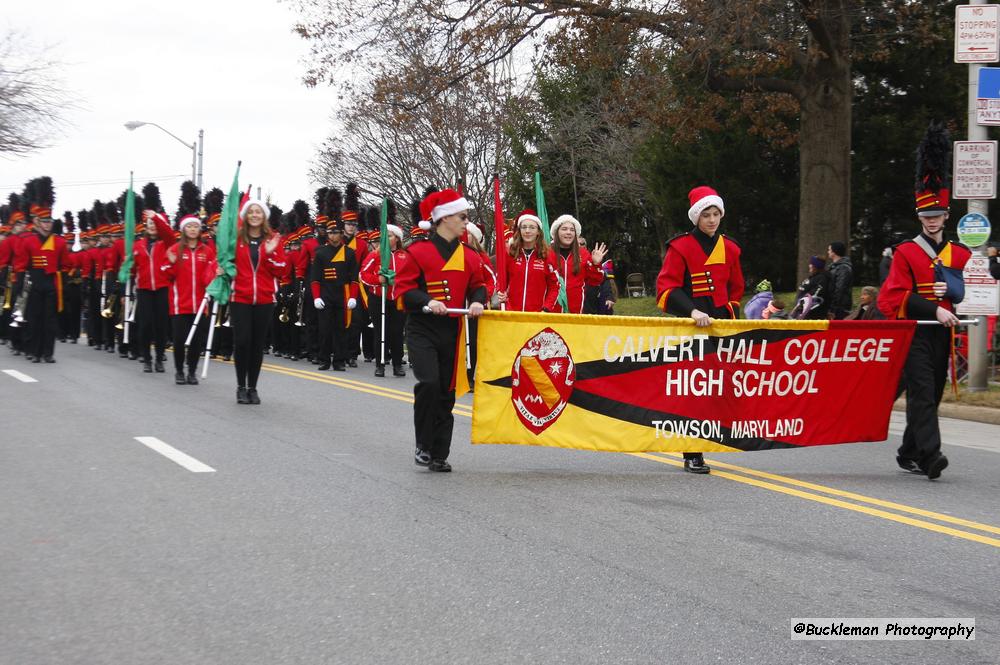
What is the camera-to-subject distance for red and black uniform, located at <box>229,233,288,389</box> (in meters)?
13.4

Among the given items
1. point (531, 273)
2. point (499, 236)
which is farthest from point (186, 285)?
point (499, 236)

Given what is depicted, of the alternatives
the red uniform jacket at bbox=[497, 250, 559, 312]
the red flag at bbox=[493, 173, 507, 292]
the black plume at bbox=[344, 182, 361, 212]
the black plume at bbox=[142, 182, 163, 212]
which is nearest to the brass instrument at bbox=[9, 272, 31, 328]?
the black plume at bbox=[142, 182, 163, 212]

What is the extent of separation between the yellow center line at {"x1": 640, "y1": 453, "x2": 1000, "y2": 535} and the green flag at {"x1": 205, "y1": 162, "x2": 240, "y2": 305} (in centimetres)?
615

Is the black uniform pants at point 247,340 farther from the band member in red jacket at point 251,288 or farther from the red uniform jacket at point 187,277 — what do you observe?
the red uniform jacket at point 187,277

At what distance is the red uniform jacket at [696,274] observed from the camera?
8.83 metres

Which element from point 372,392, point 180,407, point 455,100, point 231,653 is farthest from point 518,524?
point 455,100

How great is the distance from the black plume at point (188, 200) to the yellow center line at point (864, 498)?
45.2 feet

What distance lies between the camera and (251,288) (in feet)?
44.2

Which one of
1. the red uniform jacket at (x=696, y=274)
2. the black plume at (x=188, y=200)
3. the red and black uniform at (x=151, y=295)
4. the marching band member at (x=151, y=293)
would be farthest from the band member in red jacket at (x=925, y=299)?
the black plume at (x=188, y=200)

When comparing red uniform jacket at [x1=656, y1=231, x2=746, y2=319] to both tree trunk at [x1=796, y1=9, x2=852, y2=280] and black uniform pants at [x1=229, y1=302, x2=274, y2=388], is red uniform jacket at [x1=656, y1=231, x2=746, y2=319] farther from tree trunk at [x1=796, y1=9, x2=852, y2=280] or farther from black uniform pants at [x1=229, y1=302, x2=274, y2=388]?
tree trunk at [x1=796, y1=9, x2=852, y2=280]

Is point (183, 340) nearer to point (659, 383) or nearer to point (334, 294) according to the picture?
point (334, 294)

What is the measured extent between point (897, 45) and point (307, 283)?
41.1 feet

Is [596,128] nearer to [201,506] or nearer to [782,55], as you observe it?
[782,55]

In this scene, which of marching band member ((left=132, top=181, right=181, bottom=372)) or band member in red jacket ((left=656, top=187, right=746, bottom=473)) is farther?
marching band member ((left=132, top=181, right=181, bottom=372))
